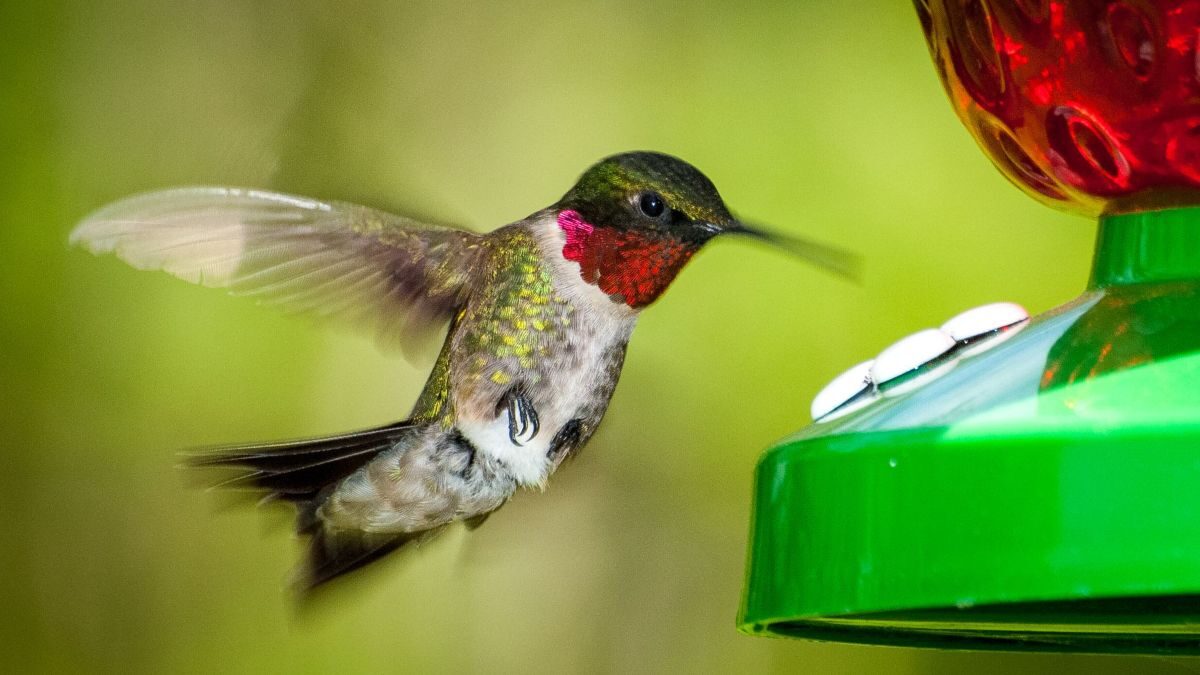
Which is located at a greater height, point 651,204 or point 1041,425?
point 651,204

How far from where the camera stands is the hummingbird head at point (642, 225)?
185 centimetres

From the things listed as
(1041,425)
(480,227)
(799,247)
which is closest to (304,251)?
(799,247)

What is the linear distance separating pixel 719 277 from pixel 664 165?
1933 mm

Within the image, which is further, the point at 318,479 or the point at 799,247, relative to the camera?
the point at 318,479

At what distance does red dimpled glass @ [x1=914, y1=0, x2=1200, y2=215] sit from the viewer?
1.25m

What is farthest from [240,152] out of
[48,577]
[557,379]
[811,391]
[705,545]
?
[48,577]

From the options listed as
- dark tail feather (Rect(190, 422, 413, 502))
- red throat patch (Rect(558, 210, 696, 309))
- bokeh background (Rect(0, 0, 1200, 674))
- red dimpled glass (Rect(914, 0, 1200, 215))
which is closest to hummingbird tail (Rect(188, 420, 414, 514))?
dark tail feather (Rect(190, 422, 413, 502))

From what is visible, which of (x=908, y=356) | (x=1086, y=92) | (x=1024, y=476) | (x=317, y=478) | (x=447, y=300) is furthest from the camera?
(x=447, y=300)

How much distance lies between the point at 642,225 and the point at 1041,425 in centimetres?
99

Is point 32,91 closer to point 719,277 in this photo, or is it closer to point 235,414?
point 235,414

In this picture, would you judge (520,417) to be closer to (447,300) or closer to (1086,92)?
(447,300)

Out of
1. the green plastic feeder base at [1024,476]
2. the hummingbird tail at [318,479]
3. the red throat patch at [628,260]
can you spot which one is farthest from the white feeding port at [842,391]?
the hummingbird tail at [318,479]

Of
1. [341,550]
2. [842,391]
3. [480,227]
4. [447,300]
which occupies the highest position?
[480,227]

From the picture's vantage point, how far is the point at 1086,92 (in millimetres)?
1303
